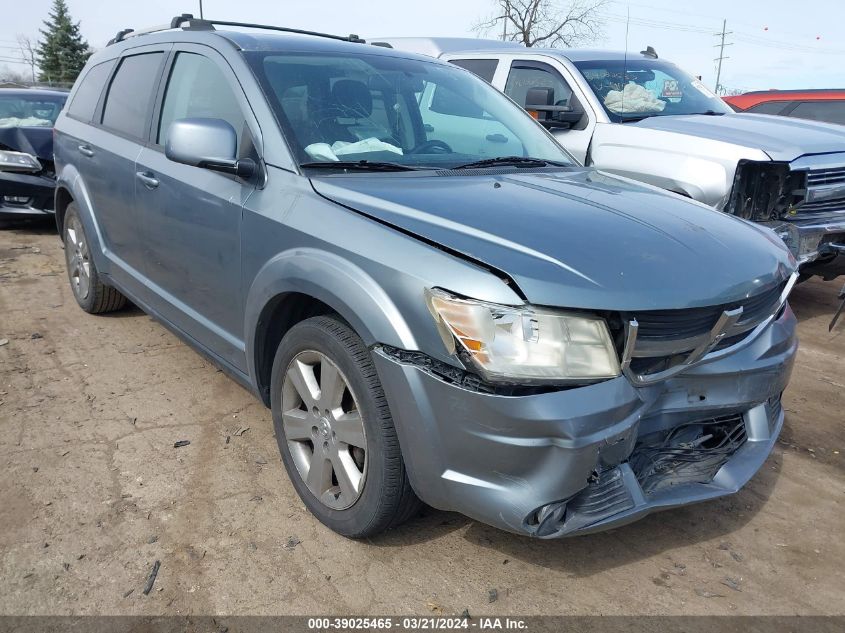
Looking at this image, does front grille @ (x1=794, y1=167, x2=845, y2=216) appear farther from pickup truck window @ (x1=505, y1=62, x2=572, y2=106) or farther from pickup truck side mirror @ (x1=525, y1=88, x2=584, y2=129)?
pickup truck window @ (x1=505, y1=62, x2=572, y2=106)

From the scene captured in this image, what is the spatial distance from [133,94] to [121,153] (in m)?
0.37

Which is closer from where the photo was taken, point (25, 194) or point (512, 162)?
point (512, 162)

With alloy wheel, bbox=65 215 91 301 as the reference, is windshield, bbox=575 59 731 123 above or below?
above

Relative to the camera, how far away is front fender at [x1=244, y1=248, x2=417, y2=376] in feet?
7.04

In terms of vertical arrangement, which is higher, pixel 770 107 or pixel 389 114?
pixel 770 107

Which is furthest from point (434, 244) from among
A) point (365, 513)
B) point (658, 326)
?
point (365, 513)

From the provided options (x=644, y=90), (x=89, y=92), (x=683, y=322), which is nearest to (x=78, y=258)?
(x=89, y=92)

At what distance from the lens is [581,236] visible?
7.38 ft

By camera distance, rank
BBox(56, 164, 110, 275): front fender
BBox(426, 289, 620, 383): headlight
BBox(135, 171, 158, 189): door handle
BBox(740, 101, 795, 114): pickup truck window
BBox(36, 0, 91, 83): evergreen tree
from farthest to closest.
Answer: BBox(36, 0, 91, 83): evergreen tree → BBox(740, 101, 795, 114): pickup truck window → BBox(56, 164, 110, 275): front fender → BBox(135, 171, 158, 189): door handle → BBox(426, 289, 620, 383): headlight

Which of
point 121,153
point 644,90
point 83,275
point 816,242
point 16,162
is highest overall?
point 644,90

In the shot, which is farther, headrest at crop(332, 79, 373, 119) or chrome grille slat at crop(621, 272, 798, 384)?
headrest at crop(332, 79, 373, 119)

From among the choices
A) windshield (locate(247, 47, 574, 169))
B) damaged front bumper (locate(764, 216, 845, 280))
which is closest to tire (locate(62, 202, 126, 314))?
windshield (locate(247, 47, 574, 169))

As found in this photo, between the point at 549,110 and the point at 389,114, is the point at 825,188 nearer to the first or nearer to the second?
the point at 549,110

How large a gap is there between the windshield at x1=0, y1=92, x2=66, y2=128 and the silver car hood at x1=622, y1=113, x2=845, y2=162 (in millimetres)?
7090
